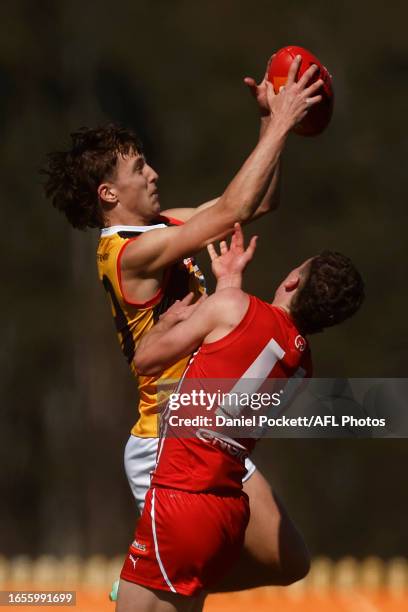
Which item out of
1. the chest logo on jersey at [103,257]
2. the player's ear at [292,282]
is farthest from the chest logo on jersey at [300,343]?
the chest logo on jersey at [103,257]

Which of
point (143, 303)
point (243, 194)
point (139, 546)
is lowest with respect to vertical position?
point (139, 546)

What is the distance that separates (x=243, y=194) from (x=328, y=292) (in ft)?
1.41

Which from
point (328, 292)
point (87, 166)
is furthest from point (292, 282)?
point (87, 166)

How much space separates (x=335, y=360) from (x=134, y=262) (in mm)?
7278

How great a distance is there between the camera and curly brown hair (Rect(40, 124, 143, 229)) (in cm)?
429

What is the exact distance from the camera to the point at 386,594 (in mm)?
6648

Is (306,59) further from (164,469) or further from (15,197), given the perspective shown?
(15,197)

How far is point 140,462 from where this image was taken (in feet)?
14.2

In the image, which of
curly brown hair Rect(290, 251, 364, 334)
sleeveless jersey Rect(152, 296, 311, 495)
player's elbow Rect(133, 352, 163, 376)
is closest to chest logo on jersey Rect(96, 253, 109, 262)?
player's elbow Rect(133, 352, 163, 376)

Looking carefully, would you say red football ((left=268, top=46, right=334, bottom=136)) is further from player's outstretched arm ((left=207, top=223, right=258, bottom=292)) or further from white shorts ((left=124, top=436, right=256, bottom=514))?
white shorts ((left=124, top=436, right=256, bottom=514))

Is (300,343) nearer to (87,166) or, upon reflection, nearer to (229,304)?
(229,304)

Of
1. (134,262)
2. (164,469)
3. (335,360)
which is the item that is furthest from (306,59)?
(335,360)

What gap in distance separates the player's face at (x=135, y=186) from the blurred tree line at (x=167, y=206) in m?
6.51

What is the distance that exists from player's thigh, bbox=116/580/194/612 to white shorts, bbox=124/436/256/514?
0.66m
